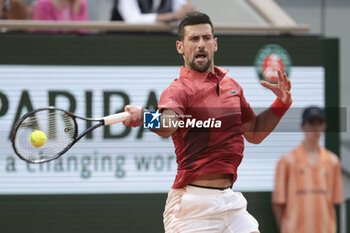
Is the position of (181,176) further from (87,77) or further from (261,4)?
(261,4)

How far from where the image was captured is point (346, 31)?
7.47 m

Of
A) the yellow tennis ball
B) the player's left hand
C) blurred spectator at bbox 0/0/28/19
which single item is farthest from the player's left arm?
blurred spectator at bbox 0/0/28/19

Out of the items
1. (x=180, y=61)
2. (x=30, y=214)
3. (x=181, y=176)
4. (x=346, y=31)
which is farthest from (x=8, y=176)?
(x=346, y=31)

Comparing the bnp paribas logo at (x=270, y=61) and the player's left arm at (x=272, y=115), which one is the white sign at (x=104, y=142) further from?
the player's left arm at (x=272, y=115)

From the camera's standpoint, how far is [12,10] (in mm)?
6805

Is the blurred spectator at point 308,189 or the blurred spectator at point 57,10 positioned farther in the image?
the blurred spectator at point 57,10

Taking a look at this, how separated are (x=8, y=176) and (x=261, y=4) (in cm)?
294

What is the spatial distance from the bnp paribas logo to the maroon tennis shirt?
8.34 feet

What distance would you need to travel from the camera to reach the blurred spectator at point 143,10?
664 cm

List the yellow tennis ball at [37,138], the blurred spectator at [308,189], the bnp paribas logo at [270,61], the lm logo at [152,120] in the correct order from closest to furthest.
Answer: the lm logo at [152,120], the yellow tennis ball at [37,138], the blurred spectator at [308,189], the bnp paribas logo at [270,61]

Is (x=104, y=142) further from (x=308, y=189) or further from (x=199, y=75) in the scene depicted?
(x=199, y=75)

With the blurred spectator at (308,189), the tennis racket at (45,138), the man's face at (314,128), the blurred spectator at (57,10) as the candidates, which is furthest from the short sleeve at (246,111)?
the blurred spectator at (57,10)

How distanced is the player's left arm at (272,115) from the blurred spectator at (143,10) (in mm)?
2368

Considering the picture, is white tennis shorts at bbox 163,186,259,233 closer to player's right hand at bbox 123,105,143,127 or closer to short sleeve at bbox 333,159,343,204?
player's right hand at bbox 123,105,143,127
